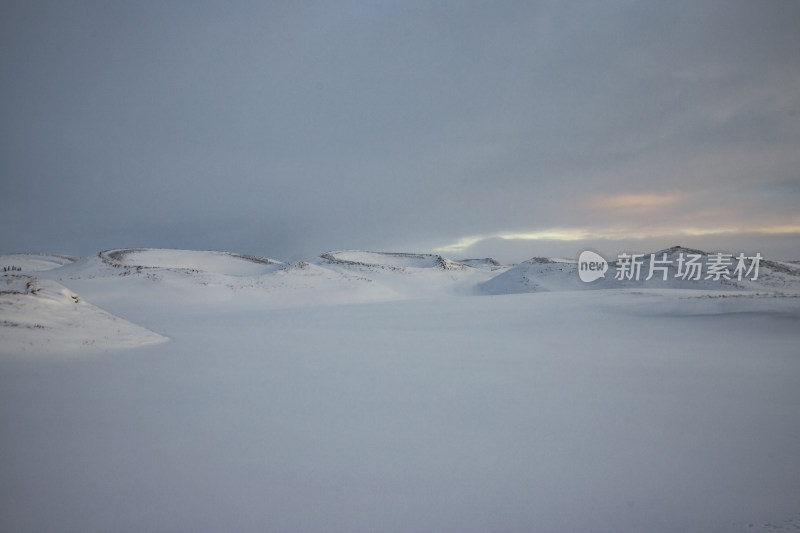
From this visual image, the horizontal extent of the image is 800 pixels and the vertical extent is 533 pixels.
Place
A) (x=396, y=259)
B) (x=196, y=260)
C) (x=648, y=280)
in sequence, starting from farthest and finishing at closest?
(x=396, y=259), (x=196, y=260), (x=648, y=280)

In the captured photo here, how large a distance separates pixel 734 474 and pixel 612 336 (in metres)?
5.69

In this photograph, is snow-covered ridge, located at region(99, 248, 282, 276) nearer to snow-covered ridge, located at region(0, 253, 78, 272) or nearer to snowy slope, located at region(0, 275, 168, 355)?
snow-covered ridge, located at region(0, 253, 78, 272)

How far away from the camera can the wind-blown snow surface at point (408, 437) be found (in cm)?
206

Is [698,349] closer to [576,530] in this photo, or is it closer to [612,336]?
[612,336]

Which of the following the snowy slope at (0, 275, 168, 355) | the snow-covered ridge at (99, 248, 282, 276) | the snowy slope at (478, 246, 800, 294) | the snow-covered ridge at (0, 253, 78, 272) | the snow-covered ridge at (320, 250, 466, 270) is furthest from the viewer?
the snow-covered ridge at (320, 250, 466, 270)

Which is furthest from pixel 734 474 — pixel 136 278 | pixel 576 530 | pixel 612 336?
pixel 136 278

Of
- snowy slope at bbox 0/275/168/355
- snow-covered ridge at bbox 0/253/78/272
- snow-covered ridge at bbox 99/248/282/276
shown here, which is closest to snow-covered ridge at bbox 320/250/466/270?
snow-covered ridge at bbox 99/248/282/276

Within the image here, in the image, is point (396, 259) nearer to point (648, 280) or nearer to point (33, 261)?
point (648, 280)

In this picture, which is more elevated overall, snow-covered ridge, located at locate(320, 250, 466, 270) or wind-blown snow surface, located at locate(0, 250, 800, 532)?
snow-covered ridge, located at locate(320, 250, 466, 270)

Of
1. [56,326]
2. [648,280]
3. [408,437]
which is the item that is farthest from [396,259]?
[408,437]

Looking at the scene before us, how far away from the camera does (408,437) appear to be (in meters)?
2.96

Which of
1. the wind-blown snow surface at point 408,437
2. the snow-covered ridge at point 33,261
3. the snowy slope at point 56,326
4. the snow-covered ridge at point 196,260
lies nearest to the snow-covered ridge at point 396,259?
the snow-covered ridge at point 196,260

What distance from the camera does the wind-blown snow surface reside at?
6.76ft

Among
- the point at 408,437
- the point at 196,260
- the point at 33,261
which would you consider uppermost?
the point at 196,260
